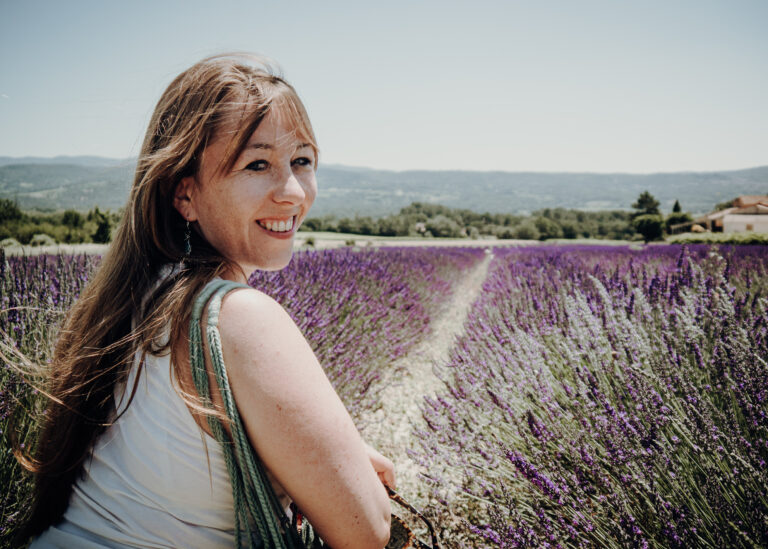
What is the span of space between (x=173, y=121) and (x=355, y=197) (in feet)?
615

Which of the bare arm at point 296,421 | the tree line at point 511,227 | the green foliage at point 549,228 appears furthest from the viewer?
the green foliage at point 549,228

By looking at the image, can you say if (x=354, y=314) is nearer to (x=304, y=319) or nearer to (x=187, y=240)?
(x=304, y=319)

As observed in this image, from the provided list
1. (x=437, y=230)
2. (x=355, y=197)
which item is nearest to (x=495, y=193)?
(x=355, y=197)

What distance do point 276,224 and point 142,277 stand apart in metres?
0.30

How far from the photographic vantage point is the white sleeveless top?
70 cm

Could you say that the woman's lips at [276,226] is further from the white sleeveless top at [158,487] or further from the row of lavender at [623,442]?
the row of lavender at [623,442]

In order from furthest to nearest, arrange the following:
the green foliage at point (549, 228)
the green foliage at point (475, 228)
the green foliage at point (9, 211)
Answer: the green foliage at point (549, 228) < the green foliage at point (475, 228) < the green foliage at point (9, 211)

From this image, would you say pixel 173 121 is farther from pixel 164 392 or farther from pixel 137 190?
pixel 164 392

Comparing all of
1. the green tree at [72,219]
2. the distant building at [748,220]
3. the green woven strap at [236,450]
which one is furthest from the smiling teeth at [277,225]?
the green tree at [72,219]

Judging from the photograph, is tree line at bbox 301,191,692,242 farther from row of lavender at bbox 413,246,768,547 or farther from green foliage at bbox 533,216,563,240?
row of lavender at bbox 413,246,768,547

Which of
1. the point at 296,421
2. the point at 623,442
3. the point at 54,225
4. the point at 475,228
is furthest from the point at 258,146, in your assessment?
the point at 475,228

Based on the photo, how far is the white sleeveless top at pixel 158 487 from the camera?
2.29ft

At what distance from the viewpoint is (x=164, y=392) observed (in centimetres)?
71

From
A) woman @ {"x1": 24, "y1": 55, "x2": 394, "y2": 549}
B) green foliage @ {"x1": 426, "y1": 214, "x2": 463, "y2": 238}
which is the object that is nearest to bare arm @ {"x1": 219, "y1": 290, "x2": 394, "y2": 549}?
woman @ {"x1": 24, "y1": 55, "x2": 394, "y2": 549}
